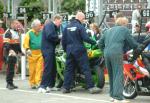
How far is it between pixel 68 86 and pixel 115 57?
2425 millimetres

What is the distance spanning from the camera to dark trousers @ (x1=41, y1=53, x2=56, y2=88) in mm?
14641

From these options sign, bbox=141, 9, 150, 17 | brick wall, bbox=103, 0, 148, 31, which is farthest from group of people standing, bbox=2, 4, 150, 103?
brick wall, bbox=103, 0, 148, 31

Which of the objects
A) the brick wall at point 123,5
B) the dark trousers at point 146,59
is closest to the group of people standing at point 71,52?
the dark trousers at point 146,59

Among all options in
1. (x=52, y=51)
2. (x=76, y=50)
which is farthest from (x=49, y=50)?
(x=76, y=50)

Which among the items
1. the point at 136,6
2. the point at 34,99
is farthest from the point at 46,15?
the point at 34,99

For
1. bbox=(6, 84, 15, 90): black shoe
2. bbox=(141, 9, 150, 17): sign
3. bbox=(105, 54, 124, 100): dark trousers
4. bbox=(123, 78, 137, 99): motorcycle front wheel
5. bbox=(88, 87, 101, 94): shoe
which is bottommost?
bbox=(6, 84, 15, 90): black shoe

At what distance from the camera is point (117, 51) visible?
1217 cm

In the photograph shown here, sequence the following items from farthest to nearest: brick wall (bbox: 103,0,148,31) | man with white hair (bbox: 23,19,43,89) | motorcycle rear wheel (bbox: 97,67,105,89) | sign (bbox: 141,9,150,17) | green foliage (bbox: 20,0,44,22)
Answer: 1. green foliage (bbox: 20,0,44,22)
2. brick wall (bbox: 103,0,148,31)
3. sign (bbox: 141,9,150,17)
4. man with white hair (bbox: 23,19,43,89)
5. motorcycle rear wheel (bbox: 97,67,105,89)

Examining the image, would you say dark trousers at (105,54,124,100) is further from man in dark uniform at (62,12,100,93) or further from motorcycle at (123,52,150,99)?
man in dark uniform at (62,12,100,93)

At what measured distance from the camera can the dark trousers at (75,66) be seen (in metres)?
14.0

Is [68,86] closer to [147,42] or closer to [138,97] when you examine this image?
[138,97]

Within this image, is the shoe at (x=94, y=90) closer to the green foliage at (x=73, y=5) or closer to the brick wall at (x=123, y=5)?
the brick wall at (x=123, y=5)

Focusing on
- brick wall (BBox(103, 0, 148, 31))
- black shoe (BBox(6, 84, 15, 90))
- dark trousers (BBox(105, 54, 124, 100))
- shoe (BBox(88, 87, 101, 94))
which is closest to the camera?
dark trousers (BBox(105, 54, 124, 100))

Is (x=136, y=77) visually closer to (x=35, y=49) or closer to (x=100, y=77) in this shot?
(x=100, y=77)
